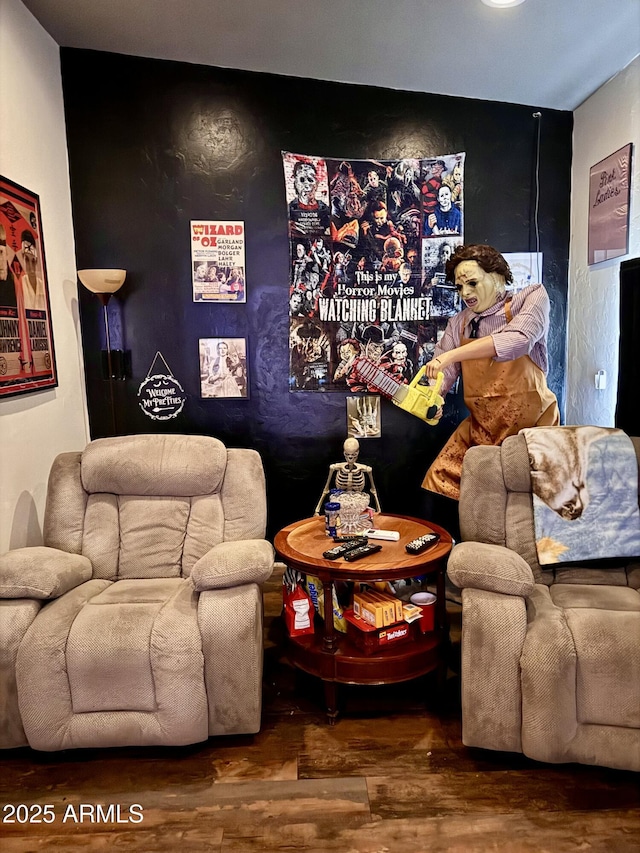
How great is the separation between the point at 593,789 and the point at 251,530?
4.57ft

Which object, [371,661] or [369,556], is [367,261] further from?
[371,661]

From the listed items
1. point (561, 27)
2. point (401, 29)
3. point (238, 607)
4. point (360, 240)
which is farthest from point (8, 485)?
point (561, 27)

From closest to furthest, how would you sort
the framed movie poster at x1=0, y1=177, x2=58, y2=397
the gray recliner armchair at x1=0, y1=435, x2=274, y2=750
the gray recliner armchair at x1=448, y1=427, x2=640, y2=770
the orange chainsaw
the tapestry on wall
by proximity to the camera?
1. the gray recliner armchair at x1=448, y1=427, x2=640, y2=770
2. the gray recliner armchair at x1=0, y1=435, x2=274, y2=750
3. the framed movie poster at x1=0, y1=177, x2=58, y2=397
4. the orange chainsaw
5. the tapestry on wall

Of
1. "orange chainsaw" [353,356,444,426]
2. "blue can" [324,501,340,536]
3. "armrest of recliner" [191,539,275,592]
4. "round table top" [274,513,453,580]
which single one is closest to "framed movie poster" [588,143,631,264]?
"orange chainsaw" [353,356,444,426]

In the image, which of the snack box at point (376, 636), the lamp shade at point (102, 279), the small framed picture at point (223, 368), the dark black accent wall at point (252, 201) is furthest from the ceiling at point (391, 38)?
the snack box at point (376, 636)

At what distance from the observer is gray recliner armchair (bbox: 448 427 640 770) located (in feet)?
5.54

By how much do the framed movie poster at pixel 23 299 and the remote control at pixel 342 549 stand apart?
1378 millimetres

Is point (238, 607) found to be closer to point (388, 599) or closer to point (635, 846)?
point (388, 599)

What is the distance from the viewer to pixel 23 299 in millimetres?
2391

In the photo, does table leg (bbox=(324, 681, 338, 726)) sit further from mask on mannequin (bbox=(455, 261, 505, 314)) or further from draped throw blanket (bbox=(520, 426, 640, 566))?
mask on mannequin (bbox=(455, 261, 505, 314))

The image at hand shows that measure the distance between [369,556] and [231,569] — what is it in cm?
50

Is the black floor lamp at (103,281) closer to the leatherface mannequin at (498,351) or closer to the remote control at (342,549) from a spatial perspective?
the leatherface mannequin at (498,351)

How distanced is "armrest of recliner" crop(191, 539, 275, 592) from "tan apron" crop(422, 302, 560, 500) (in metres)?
1.15

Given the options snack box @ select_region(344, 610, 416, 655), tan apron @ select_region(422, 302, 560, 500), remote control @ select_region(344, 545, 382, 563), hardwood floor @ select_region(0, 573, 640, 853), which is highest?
tan apron @ select_region(422, 302, 560, 500)
